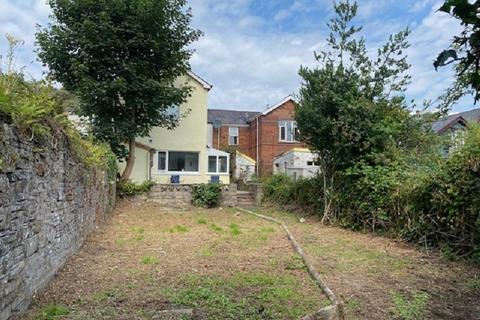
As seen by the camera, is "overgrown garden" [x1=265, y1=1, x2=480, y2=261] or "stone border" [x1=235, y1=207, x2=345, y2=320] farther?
"overgrown garden" [x1=265, y1=1, x2=480, y2=261]

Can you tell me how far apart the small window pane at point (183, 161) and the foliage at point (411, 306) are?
16654 mm

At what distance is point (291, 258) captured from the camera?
700 centimetres

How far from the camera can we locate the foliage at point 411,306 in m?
4.29

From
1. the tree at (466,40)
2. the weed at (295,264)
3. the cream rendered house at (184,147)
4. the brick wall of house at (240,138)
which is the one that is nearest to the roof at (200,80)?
the cream rendered house at (184,147)

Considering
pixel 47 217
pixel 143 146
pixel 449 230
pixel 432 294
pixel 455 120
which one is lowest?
pixel 432 294

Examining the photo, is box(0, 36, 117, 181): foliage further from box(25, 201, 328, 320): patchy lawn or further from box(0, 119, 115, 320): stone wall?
box(25, 201, 328, 320): patchy lawn

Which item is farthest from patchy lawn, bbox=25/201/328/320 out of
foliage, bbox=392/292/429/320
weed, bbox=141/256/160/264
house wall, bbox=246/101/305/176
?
house wall, bbox=246/101/305/176

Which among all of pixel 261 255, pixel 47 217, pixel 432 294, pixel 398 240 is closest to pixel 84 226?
pixel 47 217

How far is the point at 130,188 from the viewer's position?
16.1 metres

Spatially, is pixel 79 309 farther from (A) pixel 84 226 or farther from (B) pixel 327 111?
(B) pixel 327 111

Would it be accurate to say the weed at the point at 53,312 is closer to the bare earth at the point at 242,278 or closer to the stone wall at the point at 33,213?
the bare earth at the point at 242,278

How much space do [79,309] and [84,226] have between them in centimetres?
390

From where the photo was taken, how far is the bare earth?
14.2 feet

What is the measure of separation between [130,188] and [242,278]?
37.7 feet
